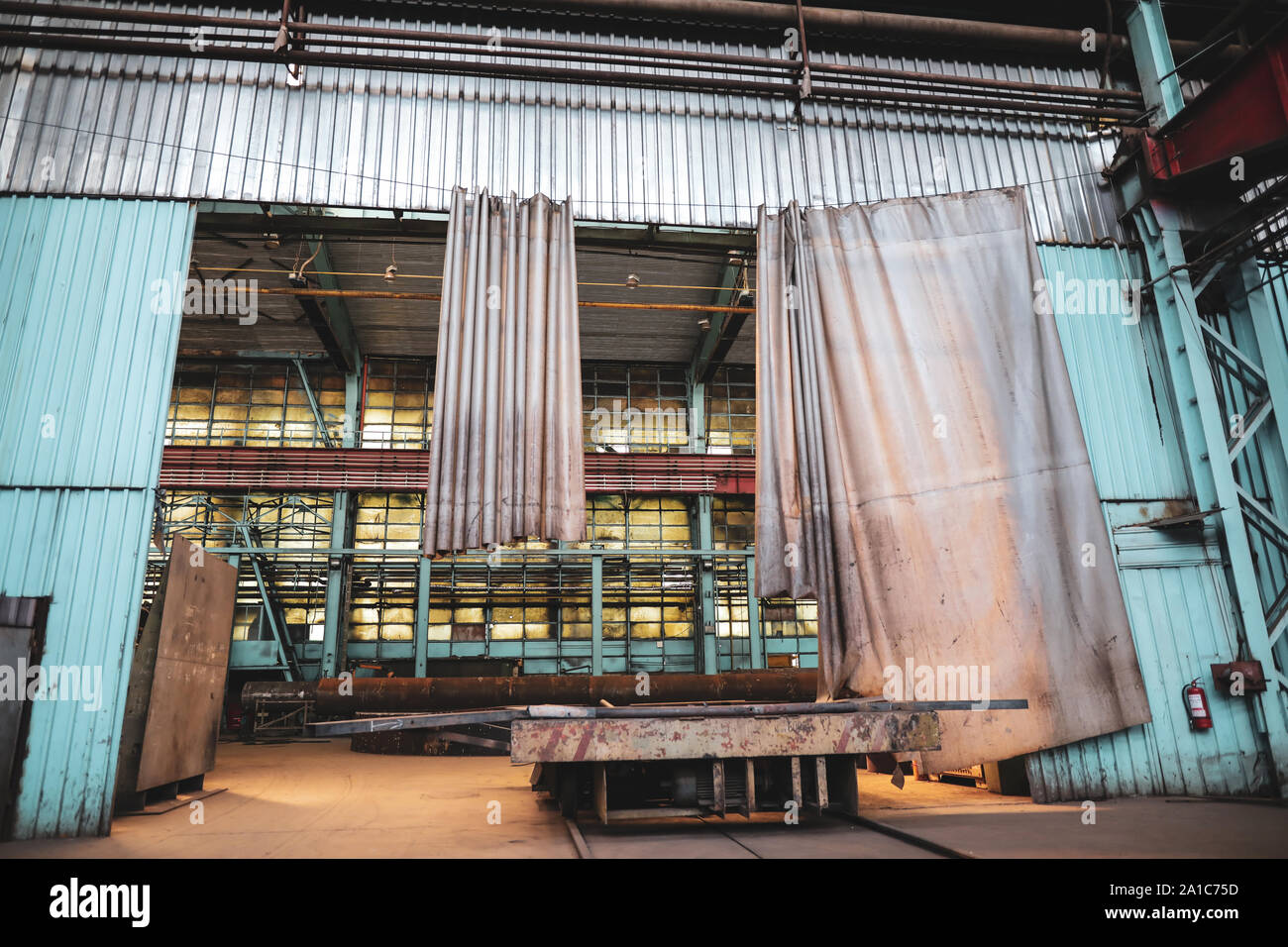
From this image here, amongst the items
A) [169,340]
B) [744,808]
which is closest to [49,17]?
[169,340]

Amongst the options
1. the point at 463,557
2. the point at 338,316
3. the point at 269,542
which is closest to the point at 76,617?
the point at 463,557

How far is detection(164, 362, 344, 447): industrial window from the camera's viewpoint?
19.9m

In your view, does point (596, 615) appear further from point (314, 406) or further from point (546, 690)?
point (314, 406)

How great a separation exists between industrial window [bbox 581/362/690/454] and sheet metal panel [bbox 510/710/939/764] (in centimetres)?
1493

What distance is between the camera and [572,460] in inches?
307

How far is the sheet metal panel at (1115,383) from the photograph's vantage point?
851 cm

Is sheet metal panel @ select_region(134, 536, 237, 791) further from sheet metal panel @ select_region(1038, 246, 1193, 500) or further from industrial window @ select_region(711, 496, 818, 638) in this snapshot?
industrial window @ select_region(711, 496, 818, 638)

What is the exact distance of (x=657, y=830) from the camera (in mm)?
6164

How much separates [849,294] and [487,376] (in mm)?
4165

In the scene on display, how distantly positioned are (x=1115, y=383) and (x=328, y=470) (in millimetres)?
15817

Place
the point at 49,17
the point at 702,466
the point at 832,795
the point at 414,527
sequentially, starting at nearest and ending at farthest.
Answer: the point at 832,795 → the point at 49,17 → the point at 702,466 → the point at 414,527

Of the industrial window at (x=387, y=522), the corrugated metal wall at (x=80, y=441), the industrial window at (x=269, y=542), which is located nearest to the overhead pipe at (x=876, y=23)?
the corrugated metal wall at (x=80, y=441)

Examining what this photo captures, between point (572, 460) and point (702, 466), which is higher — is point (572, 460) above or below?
below

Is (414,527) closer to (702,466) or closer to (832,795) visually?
(702,466)
